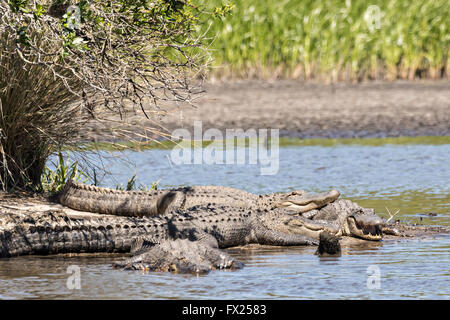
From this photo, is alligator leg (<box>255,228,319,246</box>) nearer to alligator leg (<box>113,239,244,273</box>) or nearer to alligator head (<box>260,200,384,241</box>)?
alligator head (<box>260,200,384,241</box>)

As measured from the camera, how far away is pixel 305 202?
9.76 metres

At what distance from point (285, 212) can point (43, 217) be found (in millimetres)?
2583

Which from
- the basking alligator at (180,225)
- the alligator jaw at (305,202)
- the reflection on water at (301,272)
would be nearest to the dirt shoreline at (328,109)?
the reflection on water at (301,272)

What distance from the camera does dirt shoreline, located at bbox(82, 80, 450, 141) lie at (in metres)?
17.9

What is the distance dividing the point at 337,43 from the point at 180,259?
1653cm

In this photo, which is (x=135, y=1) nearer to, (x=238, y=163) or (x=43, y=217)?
(x=43, y=217)

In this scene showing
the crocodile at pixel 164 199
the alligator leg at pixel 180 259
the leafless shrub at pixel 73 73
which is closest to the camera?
the alligator leg at pixel 180 259

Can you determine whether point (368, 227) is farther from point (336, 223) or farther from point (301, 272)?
point (301, 272)

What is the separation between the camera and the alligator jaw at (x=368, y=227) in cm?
881

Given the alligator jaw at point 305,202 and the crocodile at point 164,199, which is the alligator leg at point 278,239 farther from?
the alligator jaw at point 305,202

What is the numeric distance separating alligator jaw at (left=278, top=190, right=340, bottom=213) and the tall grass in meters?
13.2

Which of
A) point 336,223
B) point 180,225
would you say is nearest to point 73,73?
point 180,225

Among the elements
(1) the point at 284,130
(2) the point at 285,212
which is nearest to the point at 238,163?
(1) the point at 284,130

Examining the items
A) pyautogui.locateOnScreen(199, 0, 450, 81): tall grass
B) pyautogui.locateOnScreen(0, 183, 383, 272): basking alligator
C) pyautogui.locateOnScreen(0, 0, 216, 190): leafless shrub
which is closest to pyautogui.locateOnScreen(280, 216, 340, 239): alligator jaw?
pyautogui.locateOnScreen(0, 183, 383, 272): basking alligator
